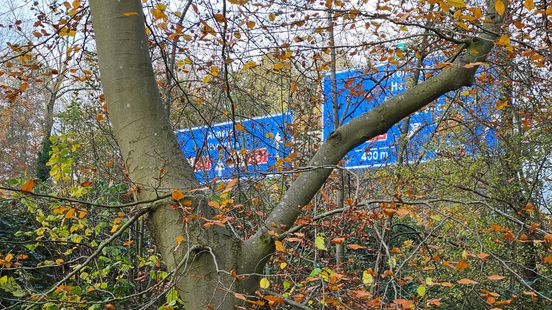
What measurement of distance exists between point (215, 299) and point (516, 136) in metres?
4.04

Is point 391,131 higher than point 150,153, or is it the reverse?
point 391,131

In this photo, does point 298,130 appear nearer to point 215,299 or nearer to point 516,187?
point 516,187

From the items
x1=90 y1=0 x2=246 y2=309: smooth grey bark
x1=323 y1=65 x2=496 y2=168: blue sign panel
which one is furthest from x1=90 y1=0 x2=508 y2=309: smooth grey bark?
x1=323 y1=65 x2=496 y2=168: blue sign panel

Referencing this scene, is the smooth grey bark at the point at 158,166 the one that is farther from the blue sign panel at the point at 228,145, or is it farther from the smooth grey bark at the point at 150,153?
the blue sign panel at the point at 228,145

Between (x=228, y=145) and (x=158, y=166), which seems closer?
(x=158, y=166)

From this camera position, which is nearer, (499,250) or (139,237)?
(139,237)

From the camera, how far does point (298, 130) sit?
5.16 metres

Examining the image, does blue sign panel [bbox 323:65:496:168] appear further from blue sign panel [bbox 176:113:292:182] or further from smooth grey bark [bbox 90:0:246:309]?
smooth grey bark [bbox 90:0:246:309]

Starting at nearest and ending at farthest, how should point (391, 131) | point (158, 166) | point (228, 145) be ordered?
point (158, 166) → point (228, 145) → point (391, 131)

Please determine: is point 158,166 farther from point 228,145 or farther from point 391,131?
point 391,131

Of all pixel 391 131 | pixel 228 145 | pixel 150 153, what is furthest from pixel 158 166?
pixel 391 131

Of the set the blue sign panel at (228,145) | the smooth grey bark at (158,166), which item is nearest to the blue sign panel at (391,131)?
the blue sign panel at (228,145)

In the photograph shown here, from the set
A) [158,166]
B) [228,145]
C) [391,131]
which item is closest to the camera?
[158,166]

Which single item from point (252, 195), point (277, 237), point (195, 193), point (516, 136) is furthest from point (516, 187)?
point (195, 193)
